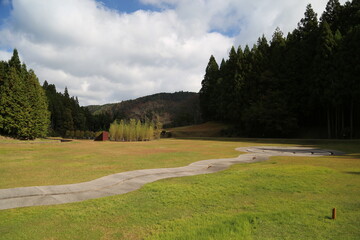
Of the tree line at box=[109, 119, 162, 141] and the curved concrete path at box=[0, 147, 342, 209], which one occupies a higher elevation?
the tree line at box=[109, 119, 162, 141]

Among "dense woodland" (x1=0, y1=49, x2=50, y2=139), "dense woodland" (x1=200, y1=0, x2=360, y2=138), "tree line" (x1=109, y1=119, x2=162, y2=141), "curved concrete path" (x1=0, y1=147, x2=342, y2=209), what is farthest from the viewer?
"tree line" (x1=109, y1=119, x2=162, y2=141)

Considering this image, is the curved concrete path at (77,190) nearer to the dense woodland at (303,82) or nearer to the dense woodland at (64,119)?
the dense woodland at (303,82)

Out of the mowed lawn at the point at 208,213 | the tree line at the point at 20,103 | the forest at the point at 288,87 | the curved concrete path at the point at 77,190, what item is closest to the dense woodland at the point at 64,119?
the tree line at the point at 20,103

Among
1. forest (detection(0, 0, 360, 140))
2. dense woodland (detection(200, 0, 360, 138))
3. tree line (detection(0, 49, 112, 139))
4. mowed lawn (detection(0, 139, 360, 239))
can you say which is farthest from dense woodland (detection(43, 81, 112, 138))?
mowed lawn (detection(0, 139, 360, 239))

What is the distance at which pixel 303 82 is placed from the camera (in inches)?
1238

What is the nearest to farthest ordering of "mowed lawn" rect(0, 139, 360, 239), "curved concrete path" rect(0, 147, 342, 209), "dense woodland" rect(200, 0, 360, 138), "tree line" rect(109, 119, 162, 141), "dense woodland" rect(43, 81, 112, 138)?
1. "mowed lawn" rect(0, 139, 360, 239)
2. "curved concrete path" rect(0, 147, 342, 209)
3. "dense woodland" rect(200, 0, 360, 138)
4. "tree line" rect(109, 119, 162, 141)
5. "dense woodland" rect(43, 81, 112, 138)

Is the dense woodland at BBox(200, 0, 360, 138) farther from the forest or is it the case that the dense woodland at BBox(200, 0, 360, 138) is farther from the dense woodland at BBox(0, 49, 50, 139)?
the dense woodland at BBox(0, 49, 50, 139)

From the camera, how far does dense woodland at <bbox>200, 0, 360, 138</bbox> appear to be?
85.1 feet

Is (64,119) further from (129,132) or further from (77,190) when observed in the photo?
(77,190)

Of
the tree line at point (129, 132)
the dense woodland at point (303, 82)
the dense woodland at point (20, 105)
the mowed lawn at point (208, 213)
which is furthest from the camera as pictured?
the tree line at point (129, 132)

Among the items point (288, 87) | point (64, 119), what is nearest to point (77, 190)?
point (288, 87)

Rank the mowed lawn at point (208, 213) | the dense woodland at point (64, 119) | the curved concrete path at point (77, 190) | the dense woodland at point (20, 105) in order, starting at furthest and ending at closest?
the dense woodland at point (64, 119) → the dense woodland at point (20, 105) → the curved concrete path at point (77, 190) → the mowed lawn at point (208, 213)

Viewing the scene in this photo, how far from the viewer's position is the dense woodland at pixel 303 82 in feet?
85.1

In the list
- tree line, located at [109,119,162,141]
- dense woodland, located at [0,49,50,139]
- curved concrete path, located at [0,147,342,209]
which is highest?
dense woodland, located at [0,49,50,139]
